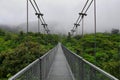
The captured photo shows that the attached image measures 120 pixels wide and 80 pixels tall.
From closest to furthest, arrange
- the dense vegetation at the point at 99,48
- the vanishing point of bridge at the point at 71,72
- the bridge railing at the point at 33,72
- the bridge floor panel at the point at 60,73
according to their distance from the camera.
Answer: the bridge railing at the point at 33,72 < the vanishing point of bridge at the point at 71,72 < the bridge floor panel at the point at 60,73 < the dense vegetation at the point at 99,48

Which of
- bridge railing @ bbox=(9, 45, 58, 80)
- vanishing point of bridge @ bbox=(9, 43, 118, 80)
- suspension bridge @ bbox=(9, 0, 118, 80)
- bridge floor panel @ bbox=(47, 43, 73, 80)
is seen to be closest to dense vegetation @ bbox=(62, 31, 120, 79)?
bridge floor panel @ bbox=(47, 43, 73, 80)

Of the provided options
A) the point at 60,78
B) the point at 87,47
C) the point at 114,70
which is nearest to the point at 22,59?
the point at 114,70

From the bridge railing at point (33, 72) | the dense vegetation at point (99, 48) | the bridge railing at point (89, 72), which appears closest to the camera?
the bridge railing at point (89, 72)

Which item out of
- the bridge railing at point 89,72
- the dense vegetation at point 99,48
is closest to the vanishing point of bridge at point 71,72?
the bridge railing at point 89,72

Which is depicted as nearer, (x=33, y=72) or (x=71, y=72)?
(x=33, y=72)

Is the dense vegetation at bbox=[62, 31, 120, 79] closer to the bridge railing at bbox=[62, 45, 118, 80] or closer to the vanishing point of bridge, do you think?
the vanishing point of bridge

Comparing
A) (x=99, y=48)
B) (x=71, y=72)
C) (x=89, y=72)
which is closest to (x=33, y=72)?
(x=89, y=72)

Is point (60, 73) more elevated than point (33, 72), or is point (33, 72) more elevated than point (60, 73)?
point (33, 72)

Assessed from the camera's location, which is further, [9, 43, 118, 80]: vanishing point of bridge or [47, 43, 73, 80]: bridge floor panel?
[47, 43, 73, 80]: bridge floor panel

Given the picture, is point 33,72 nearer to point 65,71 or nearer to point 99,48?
point 65,71

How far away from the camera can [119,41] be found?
6212 centimetres

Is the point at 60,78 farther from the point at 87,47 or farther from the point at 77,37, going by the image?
the point at 77,37

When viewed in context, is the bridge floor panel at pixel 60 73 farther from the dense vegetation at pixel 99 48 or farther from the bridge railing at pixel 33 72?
the dense vegetation at pixel 99 48

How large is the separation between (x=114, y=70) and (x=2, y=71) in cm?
837
